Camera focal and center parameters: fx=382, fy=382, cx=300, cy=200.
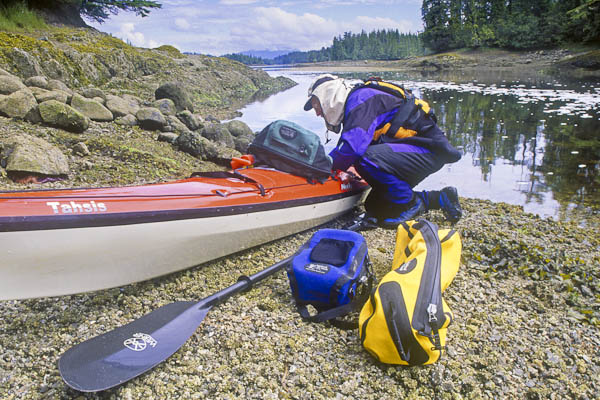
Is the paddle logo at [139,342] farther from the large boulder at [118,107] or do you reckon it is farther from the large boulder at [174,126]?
the large boulder at [118,107]

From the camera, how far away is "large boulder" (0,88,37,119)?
554 cm

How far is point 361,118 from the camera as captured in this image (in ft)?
12.5

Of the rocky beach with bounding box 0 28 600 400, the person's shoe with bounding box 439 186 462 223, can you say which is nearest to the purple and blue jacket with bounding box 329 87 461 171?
the person's shoe with bounding box 439 186 462 223

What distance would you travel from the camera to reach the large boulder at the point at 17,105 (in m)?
5.54

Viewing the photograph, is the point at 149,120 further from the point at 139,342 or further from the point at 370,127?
the point at 139,342

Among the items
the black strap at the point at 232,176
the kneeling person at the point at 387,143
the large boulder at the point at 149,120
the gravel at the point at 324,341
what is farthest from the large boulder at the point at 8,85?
the kneeling person at the point at 387,143

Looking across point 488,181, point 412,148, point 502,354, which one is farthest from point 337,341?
point 488,181

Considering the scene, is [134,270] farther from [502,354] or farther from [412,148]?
[412,148]

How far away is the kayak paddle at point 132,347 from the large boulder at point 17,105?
478 cm

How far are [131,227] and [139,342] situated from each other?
734 millimetres

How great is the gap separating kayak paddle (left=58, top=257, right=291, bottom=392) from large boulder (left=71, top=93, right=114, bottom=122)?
212 inches

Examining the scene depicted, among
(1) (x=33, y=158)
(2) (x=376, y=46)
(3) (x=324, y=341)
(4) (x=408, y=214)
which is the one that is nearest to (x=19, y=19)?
(1) (x=33, y=158)

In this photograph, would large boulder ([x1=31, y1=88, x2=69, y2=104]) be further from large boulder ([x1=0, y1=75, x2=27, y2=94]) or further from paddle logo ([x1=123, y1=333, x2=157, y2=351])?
paddle logo ([x1=123, y1=333, x2=157, y2=351])

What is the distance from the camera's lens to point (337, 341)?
2305 mm
